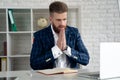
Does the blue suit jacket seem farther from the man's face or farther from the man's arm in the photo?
the man's face

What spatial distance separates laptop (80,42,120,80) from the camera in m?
1.29

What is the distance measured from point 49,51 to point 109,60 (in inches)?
35.2

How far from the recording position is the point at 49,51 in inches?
83.6

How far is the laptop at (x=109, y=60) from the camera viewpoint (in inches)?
50.8

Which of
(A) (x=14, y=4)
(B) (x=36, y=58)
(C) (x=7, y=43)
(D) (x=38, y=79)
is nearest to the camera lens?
(D) (x=38, y=79)

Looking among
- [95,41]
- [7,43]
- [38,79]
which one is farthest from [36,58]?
[95,41]

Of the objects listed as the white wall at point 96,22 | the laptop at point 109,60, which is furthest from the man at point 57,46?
the white wall at point 96,22

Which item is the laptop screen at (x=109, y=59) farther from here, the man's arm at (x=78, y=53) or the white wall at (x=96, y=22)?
the white wall at (x=96, y=22)

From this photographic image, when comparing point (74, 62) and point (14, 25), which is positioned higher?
point (14, 25)

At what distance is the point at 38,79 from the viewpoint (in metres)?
1.48

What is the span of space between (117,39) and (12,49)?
1921 mm

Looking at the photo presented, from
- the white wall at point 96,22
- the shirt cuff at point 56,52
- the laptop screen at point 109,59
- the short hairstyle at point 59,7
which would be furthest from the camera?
Result: the white wall at point 96,22

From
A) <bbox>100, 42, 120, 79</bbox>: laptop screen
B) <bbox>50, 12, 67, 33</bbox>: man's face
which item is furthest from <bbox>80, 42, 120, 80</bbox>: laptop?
<bbox>50, 12, 67, 33</bbox>: man's face

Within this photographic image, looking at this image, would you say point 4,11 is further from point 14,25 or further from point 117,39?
point 117,39
